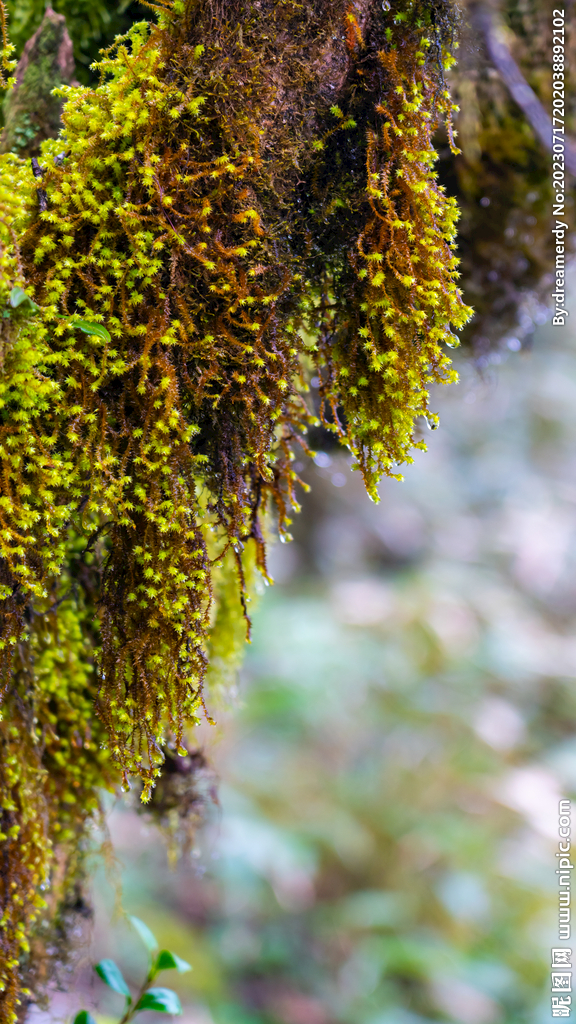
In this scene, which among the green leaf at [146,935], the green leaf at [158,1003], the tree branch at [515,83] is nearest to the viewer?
the green leaf at [158,1003]

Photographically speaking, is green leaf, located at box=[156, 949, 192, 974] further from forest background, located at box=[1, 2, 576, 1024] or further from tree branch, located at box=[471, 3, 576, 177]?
tree branch, located at box=[471, 3, 576, 177]

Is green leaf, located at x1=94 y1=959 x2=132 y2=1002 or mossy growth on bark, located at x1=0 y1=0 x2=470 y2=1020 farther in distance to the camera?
green leaf, located at x1=94 y1=959 x2=132 y2=1002

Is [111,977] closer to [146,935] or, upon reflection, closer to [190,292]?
[146,935]

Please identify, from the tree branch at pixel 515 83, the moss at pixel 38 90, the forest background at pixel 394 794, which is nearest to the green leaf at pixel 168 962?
the forest background at pixel 394 794

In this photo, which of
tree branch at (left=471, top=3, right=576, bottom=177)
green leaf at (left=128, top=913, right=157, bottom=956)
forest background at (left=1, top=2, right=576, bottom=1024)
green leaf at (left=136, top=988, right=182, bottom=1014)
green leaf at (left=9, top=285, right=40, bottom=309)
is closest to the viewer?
green leaf at (left=9, top=285, right=40, bottom=309)

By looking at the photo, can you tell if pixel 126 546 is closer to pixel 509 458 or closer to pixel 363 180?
pixel 363 180

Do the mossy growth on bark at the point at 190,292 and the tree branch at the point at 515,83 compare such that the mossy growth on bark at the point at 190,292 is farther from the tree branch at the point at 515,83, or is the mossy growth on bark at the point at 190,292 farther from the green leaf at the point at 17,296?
the tree branch at the point at 515,83

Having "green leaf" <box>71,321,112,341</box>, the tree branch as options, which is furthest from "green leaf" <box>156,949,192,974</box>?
the tree branch

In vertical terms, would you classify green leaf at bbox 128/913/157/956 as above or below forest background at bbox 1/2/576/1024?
below

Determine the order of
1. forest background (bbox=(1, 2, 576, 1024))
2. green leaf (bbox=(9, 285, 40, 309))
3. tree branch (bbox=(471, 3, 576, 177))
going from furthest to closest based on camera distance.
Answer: forest background (bbox=(1, 2, 576, 1024)), tree branch (bbox=(471, 3, 576, 177)), green leaf (bbox=(9, 285, 40, 309))
